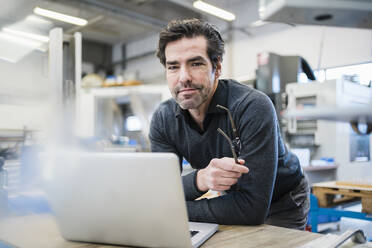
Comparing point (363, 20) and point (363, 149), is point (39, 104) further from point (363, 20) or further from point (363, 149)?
point (363, 149)

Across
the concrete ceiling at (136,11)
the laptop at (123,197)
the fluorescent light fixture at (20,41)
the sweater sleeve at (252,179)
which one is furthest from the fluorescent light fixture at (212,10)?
the laptop at (123,197)

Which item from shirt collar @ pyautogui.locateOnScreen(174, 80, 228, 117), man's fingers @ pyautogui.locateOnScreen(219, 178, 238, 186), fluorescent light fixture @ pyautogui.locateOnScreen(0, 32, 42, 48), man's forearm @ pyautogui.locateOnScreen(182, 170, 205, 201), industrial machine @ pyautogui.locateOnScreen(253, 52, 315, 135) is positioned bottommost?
man's forearm @ pyautogui.locateOnScreen(182, 170, 205, 201)

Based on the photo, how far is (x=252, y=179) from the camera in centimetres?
87

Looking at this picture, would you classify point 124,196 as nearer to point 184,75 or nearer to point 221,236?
point 221,236

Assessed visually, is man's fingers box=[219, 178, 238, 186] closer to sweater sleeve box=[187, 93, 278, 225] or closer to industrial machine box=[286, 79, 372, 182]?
sweater sleeve box=[187, 93, 278, 225]

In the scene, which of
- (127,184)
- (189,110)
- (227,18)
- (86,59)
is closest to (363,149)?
(189,110)

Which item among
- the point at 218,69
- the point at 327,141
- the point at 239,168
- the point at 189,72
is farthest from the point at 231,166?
the point at 327,141

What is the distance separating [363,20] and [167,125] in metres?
0.76

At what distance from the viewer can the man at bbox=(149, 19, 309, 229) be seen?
0.86 meters

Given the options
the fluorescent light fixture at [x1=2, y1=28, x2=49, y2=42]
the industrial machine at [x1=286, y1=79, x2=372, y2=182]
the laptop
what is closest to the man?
the laptop

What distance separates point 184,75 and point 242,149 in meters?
0.32

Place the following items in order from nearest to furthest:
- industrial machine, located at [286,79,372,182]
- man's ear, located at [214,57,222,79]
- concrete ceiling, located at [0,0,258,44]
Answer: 1. man's ear, located at [214,57,222,79]
2. industrial machine, located at [286,79,372,182]
3. concrete ceiling, located at [0,0,258,44]

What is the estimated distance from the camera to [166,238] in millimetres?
613

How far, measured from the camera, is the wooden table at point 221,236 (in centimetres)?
66
